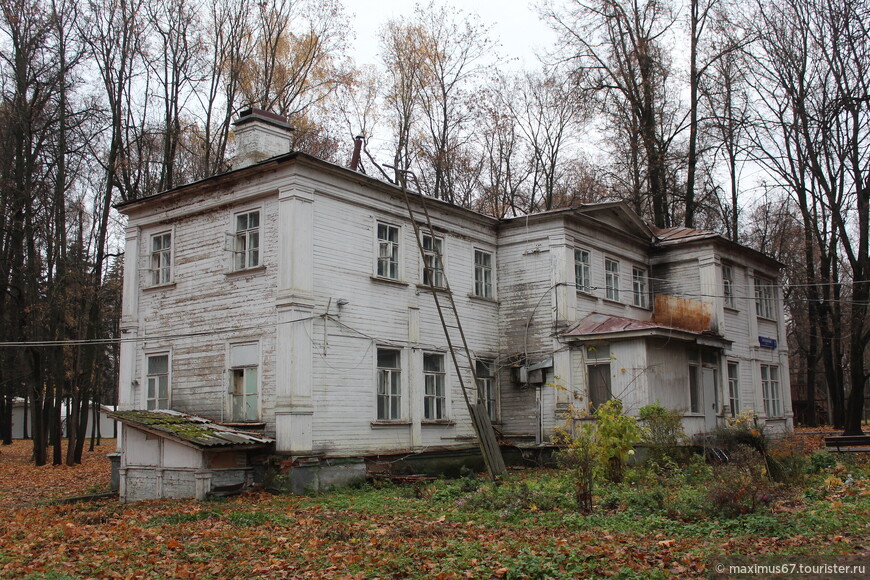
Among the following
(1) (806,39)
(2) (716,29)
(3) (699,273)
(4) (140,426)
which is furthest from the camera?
(2) (716,29)

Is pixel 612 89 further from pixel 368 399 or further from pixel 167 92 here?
pixel 368 399

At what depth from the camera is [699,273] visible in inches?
1017

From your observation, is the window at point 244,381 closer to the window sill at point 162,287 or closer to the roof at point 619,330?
the window sill at point 162,287

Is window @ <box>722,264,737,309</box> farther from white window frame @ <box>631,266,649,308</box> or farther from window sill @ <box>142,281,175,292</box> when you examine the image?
window sill @ <box>142,281,175,292</box>

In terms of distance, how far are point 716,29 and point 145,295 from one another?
79.2 feet

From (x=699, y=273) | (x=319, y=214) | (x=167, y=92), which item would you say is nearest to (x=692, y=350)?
(x=699, y=273)

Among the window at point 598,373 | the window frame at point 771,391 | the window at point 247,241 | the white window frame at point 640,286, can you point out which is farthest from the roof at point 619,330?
the window at point 247,241

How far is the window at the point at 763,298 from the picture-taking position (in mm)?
28594

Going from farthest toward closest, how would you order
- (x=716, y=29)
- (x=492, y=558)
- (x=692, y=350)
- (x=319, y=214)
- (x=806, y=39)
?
(x=716, y=29) < (x=806, y=39) < (x=692, y=350) < (x=319, y=214) < (x=492, y=558)

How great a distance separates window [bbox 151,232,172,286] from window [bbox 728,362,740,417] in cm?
1752

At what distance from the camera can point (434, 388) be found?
20.5 m

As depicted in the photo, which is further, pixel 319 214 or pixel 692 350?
pixel 692 350

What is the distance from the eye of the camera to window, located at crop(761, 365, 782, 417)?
28.1 meters

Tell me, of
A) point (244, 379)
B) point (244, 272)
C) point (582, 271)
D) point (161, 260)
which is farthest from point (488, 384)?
point (161, 260)
